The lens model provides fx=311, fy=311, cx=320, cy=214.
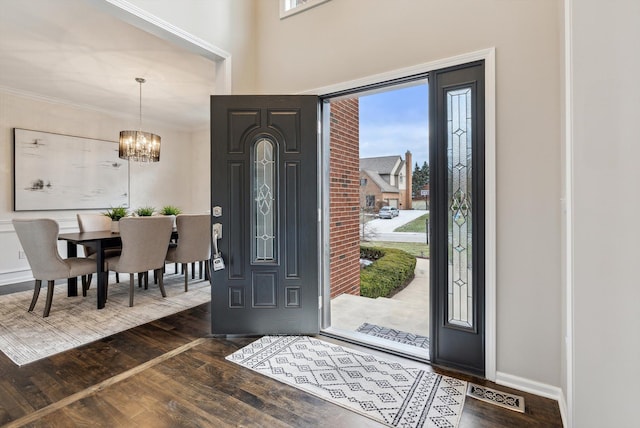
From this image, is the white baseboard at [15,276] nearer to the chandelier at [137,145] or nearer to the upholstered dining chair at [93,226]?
the upholstered dining chair at [93,226]

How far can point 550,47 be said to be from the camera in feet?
5.95

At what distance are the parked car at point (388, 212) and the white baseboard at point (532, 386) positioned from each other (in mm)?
3646

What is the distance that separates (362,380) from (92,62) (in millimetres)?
4443

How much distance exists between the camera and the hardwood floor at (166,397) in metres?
1.66

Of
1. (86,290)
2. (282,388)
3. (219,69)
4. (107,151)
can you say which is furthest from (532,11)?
(107,151)

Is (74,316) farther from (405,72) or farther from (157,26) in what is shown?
(405,72)

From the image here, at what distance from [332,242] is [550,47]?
2.70m

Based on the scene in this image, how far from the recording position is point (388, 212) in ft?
18.2

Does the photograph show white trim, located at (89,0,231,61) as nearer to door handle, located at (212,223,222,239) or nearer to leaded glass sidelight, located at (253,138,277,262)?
leaded glass sidelight, located at (253,138,277,262)

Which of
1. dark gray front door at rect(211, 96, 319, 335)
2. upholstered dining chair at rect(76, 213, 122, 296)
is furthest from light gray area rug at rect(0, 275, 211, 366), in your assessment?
dark gray front door at rect(211, 96, 319, 335)

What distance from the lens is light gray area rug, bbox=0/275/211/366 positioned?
2.55 meters

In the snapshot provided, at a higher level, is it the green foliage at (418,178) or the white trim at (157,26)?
the white trim at (157,26)

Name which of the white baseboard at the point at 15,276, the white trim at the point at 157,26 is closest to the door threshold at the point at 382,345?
the white trim at the point at 157,26

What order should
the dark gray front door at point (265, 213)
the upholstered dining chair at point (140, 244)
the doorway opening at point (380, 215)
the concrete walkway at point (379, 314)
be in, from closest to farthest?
the dark gray front door at point (265, 213) < the concrete walkway at point (379, 314) < the upholstered dining chair at point (140, 244) < the doorway opening at point (380, 215)
